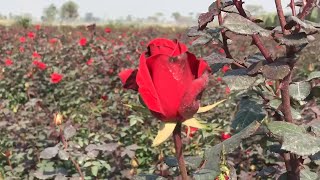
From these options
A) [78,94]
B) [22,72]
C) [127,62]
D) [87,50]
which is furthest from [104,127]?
[87,50]

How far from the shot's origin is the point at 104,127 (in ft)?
9.19

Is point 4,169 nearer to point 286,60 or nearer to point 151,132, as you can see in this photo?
point 151,132

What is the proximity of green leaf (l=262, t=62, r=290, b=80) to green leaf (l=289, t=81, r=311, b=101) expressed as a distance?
8.7 inches

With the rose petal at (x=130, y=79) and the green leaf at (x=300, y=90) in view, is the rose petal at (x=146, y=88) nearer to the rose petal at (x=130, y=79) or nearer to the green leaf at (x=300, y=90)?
the rose petal at (x=130, y=79)

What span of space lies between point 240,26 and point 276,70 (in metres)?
0.10

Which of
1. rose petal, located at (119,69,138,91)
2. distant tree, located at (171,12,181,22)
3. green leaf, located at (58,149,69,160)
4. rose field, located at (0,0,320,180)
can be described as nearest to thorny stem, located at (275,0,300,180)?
rose field, located at (0,0,320,180)

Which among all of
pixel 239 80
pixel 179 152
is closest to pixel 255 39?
pixel 239 80

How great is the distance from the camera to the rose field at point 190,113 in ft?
2.30

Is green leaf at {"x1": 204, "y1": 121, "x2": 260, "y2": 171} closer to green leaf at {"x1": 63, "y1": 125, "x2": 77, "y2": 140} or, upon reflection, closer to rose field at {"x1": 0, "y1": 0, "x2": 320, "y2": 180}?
rose field at {"x1": 0, "y1": 0, "x2": 320, "y2": 180}

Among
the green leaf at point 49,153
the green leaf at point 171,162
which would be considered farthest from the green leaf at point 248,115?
the green leaf at point 49,153

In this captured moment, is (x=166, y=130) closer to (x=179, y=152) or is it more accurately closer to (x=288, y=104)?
(x=179, y=152)

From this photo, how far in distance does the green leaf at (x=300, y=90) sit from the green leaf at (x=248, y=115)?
0.08 metres

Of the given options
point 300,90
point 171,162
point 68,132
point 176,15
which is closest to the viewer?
point 171,162

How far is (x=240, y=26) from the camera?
818mm
